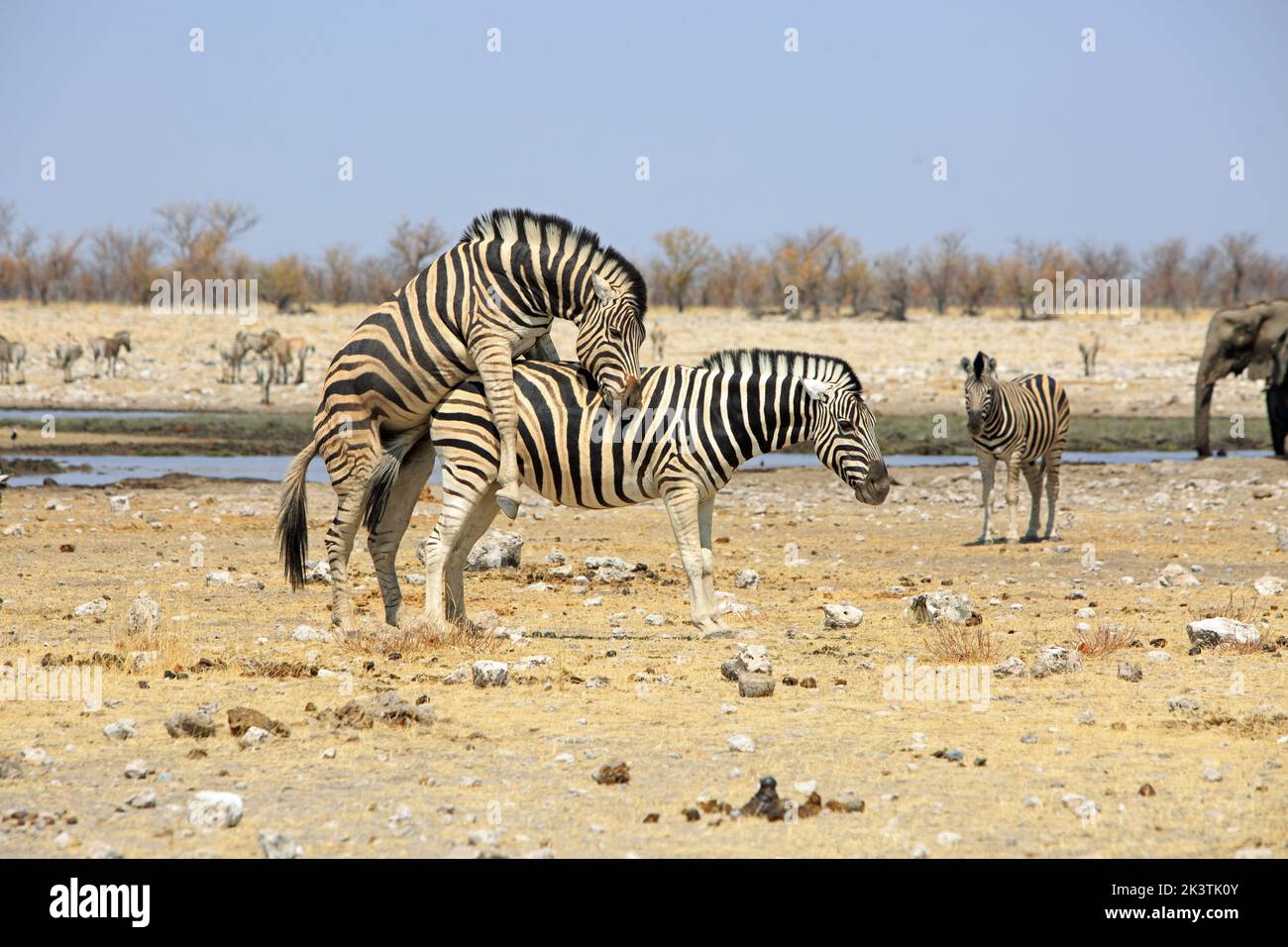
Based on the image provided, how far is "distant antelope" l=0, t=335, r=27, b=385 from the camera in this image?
45406 millimetres

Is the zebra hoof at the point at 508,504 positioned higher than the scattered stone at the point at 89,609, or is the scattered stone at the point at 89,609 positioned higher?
the zebra hoof at the point at 508,504

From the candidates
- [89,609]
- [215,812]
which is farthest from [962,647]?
[89,609]

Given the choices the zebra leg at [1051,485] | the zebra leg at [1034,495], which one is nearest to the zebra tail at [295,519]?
the zebra leg at [1034,495]

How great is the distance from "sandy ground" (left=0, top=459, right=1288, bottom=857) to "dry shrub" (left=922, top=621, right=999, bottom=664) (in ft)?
0.51

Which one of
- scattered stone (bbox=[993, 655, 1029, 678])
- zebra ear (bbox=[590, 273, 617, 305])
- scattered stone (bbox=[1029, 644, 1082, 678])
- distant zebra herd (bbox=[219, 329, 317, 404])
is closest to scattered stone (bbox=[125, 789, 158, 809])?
zebra ear (bbox=[590, 273, 617, 305])

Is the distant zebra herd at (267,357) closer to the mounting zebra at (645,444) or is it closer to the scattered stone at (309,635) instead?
the scattered stone at (309,635)

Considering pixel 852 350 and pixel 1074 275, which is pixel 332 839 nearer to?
pixel 852 350

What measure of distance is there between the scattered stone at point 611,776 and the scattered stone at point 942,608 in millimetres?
4831

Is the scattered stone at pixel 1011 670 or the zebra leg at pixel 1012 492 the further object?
the zebra leg at pixel 1012 492

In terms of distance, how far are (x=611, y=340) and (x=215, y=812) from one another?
480 centimetres

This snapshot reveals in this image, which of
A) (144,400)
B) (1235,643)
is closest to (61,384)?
(144,400)

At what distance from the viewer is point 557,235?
33.7 feet

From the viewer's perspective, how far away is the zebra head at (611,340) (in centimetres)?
1004

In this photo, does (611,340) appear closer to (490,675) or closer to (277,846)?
(490,675)
